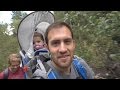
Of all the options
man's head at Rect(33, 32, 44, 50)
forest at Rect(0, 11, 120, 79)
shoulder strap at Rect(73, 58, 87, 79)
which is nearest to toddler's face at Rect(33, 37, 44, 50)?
man's head at Rect(33, 32, 44, 50)

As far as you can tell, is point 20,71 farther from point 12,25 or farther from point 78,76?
point 12,25

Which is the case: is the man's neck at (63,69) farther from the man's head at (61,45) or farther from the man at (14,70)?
the man at (14,70)

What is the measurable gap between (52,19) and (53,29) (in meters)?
1.51

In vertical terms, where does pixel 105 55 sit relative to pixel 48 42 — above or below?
below

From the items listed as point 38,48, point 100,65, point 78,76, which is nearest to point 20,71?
point 38,48

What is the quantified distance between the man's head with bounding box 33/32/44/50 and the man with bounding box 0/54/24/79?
21 centimetres

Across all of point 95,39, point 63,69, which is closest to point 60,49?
point 63,69

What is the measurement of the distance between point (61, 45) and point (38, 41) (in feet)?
4.22

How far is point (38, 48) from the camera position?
230 centimetres

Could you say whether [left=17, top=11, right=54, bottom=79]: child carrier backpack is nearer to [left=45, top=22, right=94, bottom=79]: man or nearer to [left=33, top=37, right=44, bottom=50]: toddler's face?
[left=33, top=37, right=44, bottom=50]: toddler's face

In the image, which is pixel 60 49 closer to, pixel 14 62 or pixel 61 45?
pixel 61 45

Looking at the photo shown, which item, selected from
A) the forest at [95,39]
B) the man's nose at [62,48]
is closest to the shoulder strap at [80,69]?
the man's nose at [62,48]

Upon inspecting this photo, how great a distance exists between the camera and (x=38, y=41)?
2.38 meters

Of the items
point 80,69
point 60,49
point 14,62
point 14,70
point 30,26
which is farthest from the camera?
point 30,26
